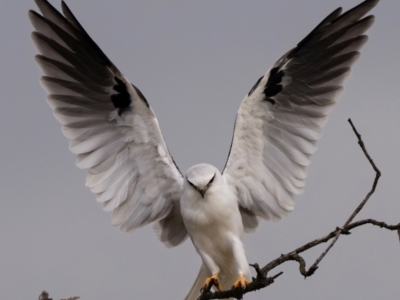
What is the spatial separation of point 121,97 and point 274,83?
1.44 meters

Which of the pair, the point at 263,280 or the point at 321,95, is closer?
the point at 263,280

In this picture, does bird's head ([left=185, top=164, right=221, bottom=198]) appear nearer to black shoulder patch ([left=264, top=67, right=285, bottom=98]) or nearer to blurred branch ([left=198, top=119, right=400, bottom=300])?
black shoulder patch ([left=264, top=67, right=285, bottom=98])

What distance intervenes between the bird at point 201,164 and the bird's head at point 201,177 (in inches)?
2.3

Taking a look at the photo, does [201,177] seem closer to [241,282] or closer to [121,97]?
[241,282]

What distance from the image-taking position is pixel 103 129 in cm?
690

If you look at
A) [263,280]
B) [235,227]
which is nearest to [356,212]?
[263,280]

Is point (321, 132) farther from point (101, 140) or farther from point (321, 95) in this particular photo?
point (101, 140)

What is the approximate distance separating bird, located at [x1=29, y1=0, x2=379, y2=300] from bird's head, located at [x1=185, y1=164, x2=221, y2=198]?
6cm

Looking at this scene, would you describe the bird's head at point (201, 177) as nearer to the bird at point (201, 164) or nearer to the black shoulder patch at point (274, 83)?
the bird at point (201, 164)

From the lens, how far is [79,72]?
6.95 metres

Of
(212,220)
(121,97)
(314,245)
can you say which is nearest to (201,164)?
(212,220)

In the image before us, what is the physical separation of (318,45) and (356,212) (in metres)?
2.91

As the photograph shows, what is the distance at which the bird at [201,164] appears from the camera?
6602 millimetres

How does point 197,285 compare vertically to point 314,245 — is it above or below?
below
